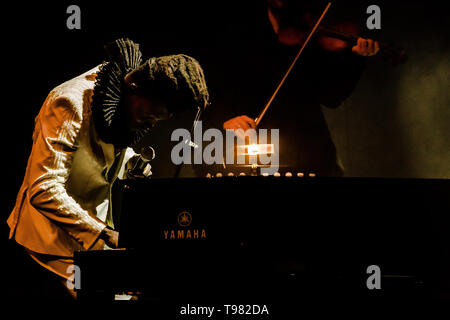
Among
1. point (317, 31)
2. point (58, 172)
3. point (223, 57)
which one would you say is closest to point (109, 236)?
point (58, 172)

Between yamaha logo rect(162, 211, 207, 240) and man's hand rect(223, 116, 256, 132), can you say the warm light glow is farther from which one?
yamaha logo rect(162, 211, 207, 240)

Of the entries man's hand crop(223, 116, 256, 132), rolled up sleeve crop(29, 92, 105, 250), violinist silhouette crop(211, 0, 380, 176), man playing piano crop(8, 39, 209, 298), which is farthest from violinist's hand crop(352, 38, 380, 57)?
rolled up sleeve crop(29, 92, 105, 250)

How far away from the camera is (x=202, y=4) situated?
2.46 meters

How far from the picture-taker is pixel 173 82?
4.38 feet

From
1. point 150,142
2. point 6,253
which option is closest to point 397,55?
point 150,142

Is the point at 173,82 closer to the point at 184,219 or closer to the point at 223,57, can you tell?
the point at 184,219

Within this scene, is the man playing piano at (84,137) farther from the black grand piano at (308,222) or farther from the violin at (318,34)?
the violin at (318,34)

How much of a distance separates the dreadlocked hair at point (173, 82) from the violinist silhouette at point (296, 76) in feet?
3.44

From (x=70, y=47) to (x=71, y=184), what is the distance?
106 centimetres

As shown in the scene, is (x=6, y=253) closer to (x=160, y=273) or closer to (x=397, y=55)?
(x=160, y=273)

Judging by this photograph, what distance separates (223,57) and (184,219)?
1.74 meters

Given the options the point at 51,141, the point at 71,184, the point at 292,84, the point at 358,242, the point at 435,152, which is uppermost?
the point at 292,84

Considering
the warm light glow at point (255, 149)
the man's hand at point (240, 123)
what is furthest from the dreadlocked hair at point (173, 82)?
the man's hand at point (240, 123)

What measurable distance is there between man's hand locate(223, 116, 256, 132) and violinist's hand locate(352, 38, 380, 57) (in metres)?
0.88
